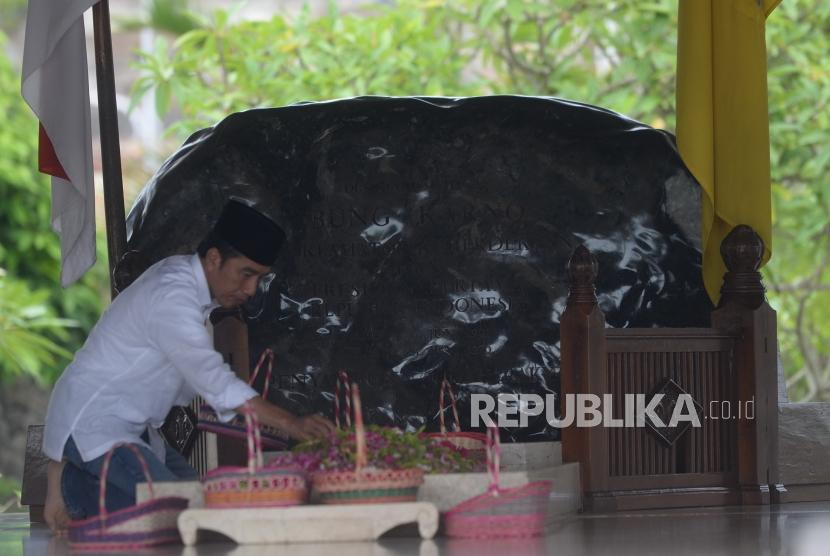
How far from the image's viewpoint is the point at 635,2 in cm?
925

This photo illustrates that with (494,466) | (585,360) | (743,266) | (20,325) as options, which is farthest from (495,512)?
(20,325)

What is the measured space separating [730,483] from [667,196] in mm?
1298

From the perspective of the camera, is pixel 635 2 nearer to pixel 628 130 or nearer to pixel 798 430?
pixel 628 130

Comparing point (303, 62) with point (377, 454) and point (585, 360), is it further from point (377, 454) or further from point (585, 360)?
point (377, 454)

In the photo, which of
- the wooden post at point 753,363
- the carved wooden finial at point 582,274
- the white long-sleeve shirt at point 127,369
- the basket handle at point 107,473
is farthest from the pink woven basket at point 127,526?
the wooden post at point 753,363

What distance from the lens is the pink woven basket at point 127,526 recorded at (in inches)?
154

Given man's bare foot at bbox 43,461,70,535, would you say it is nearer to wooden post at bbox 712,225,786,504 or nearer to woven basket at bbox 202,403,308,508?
woven basket at bbox 202,403,308,508

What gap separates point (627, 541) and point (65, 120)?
2974mm

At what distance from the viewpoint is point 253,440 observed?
3.92 m

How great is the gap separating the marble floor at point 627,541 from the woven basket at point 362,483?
134 mm

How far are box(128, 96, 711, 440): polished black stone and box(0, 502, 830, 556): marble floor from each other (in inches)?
42.9

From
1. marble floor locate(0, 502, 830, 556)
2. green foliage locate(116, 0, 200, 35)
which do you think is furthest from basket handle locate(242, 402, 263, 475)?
green foliage locate(116, 0, 200, 35)

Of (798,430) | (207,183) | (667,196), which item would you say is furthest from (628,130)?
(207,183)

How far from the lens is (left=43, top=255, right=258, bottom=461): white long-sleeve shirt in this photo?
4.22 m
